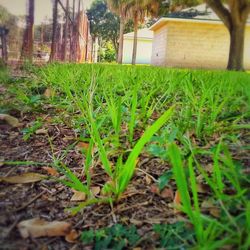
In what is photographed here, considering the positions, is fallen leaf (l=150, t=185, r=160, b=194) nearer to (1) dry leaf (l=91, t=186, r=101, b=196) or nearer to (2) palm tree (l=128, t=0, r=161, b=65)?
(1) dry leaf (l=91, t=186, r=101, b=196)

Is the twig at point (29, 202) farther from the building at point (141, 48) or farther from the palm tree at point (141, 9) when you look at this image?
the building at point (141, 48)

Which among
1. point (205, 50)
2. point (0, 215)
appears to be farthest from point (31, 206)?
point (205, 50)

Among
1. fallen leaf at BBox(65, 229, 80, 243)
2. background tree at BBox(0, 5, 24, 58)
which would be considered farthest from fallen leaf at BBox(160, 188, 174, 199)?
background tree at BBox(0, 5, 24, 58)

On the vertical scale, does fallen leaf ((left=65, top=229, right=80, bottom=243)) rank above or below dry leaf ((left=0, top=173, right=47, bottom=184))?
below

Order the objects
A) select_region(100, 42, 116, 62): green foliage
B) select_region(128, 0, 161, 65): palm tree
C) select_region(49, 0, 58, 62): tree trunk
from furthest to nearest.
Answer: select_region(100, 42, 116, 62): green foliage
select_region(128, 0, 161, 65): palm tree
select_region(49, 0, 58, 62): tree trunk

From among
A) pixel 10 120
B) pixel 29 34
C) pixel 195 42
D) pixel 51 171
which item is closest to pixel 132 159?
pixel 51 171

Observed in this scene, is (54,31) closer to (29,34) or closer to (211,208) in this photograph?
(29,34)

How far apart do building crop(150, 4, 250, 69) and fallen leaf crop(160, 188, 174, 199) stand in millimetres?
17258

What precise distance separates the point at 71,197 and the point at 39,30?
190 inches

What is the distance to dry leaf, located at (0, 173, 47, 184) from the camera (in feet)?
3.05

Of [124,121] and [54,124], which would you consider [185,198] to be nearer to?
[124,121]

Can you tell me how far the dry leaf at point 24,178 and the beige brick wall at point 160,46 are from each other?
17509 mm

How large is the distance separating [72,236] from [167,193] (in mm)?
289

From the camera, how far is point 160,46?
19.4 m
